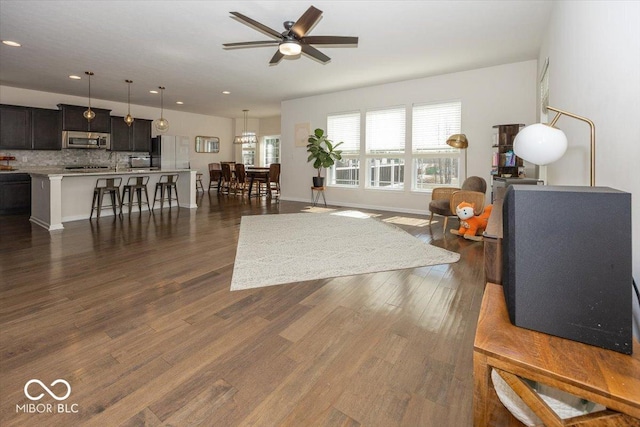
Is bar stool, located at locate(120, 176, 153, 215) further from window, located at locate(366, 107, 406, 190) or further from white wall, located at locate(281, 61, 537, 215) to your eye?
window, located at locate(366, 107, 406, 190)

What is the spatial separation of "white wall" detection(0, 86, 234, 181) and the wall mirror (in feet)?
0.39

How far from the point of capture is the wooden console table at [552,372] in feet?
2.33

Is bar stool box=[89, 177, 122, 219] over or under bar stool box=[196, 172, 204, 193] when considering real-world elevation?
under

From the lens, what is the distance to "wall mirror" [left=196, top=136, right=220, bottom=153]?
11495 millimetres

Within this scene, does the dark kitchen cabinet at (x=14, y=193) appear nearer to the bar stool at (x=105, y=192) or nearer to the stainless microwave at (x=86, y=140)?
the stainless microwave at (x=86, y=140)

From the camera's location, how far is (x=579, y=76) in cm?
→ 226

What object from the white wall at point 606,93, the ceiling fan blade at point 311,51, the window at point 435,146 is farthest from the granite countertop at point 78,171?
the white wall at point 606,93

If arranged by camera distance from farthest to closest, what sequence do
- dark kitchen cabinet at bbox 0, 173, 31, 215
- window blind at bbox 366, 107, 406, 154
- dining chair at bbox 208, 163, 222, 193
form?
1. dining chair at bbox 208, 163, 222, 193
2. window blind at bbox 366, 107, 406, 154
3. dark kitchen cabinet at bbox 0, 173, 31, 215

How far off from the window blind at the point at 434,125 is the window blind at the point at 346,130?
1456 mm

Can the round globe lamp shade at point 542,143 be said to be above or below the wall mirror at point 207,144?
below

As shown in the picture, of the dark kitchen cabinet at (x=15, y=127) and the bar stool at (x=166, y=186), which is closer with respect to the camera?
the dark kitchen cabinet at (x=15, y=127)

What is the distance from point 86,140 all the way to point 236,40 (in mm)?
5674
